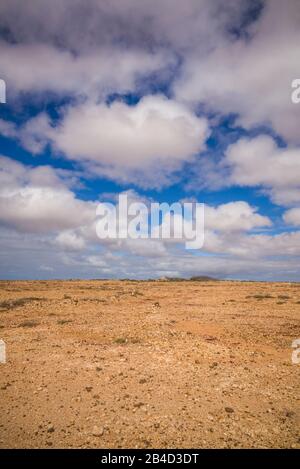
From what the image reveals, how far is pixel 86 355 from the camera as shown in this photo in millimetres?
11820

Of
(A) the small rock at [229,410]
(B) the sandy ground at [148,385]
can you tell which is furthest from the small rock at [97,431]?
(A) the small rock at [229,410]

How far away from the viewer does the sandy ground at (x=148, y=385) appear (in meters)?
6.75

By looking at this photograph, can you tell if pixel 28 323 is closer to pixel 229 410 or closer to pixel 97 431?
pixel 97 431

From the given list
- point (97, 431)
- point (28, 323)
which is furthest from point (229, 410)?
point (28, 323)

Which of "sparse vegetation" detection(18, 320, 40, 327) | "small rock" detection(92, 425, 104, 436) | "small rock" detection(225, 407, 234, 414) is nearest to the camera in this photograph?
"small rock" detection(92, 425, 104, 436)

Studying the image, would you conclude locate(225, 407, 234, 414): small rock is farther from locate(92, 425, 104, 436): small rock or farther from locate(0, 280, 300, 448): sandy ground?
locate(92, 425, 104, 436): small rock

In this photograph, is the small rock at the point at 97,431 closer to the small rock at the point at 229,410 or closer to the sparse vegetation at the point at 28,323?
the small rock at the point at 229,410

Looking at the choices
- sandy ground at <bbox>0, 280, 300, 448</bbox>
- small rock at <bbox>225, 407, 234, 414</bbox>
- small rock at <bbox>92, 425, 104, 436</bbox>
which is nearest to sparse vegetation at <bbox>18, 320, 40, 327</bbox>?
sandy ground at <bbox>0, 280, 300, 448</bbox>

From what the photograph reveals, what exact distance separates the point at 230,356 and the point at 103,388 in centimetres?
499

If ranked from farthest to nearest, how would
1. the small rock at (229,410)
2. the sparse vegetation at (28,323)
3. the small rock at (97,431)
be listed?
1. the sparse vegetation at (28,323)
2. the small rock at (229,410)
3. the small rock at (97,431)

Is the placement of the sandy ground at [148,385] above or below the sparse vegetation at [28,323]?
below

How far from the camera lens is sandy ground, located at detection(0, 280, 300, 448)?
6754 mm

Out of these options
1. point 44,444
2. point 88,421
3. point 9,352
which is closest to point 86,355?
point 9,352
